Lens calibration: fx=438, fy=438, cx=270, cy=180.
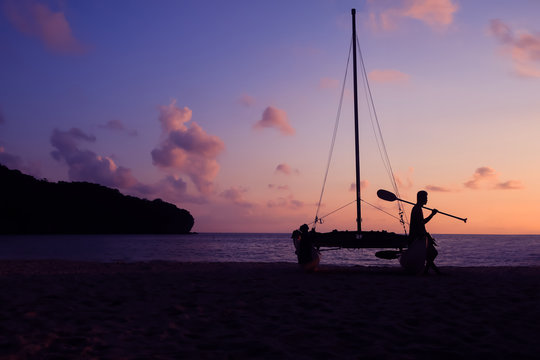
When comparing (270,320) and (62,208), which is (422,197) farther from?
(62,208)

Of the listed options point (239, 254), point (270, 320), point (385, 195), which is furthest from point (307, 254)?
point (239, 254)

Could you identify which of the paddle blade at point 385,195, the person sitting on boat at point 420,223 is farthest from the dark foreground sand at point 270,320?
the paddle blade at point 385,195

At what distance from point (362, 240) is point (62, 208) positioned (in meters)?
177

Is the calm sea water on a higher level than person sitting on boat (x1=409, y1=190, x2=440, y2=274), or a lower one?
lower

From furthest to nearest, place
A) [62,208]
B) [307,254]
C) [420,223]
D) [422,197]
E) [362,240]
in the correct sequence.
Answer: [62,208]
[362,240]
[307,254]
[420,223]
[422,197]

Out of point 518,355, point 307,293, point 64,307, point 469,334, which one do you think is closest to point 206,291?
point 307,293

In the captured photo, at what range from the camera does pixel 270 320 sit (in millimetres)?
6742

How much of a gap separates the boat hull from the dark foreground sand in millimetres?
11035

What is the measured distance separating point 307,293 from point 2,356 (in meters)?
5.61

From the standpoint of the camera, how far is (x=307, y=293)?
907cm

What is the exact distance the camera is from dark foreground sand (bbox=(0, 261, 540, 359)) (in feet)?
17.1

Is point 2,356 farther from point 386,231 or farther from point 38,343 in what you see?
point 386,231

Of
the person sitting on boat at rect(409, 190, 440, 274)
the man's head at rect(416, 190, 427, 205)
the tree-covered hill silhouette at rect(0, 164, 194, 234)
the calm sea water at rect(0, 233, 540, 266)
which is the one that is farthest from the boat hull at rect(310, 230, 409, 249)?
the tree-covered hill silhouette at rect(0, 164, 194, 234)

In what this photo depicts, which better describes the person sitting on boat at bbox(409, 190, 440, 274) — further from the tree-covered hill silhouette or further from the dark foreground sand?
the tree-covered hill silhouette
